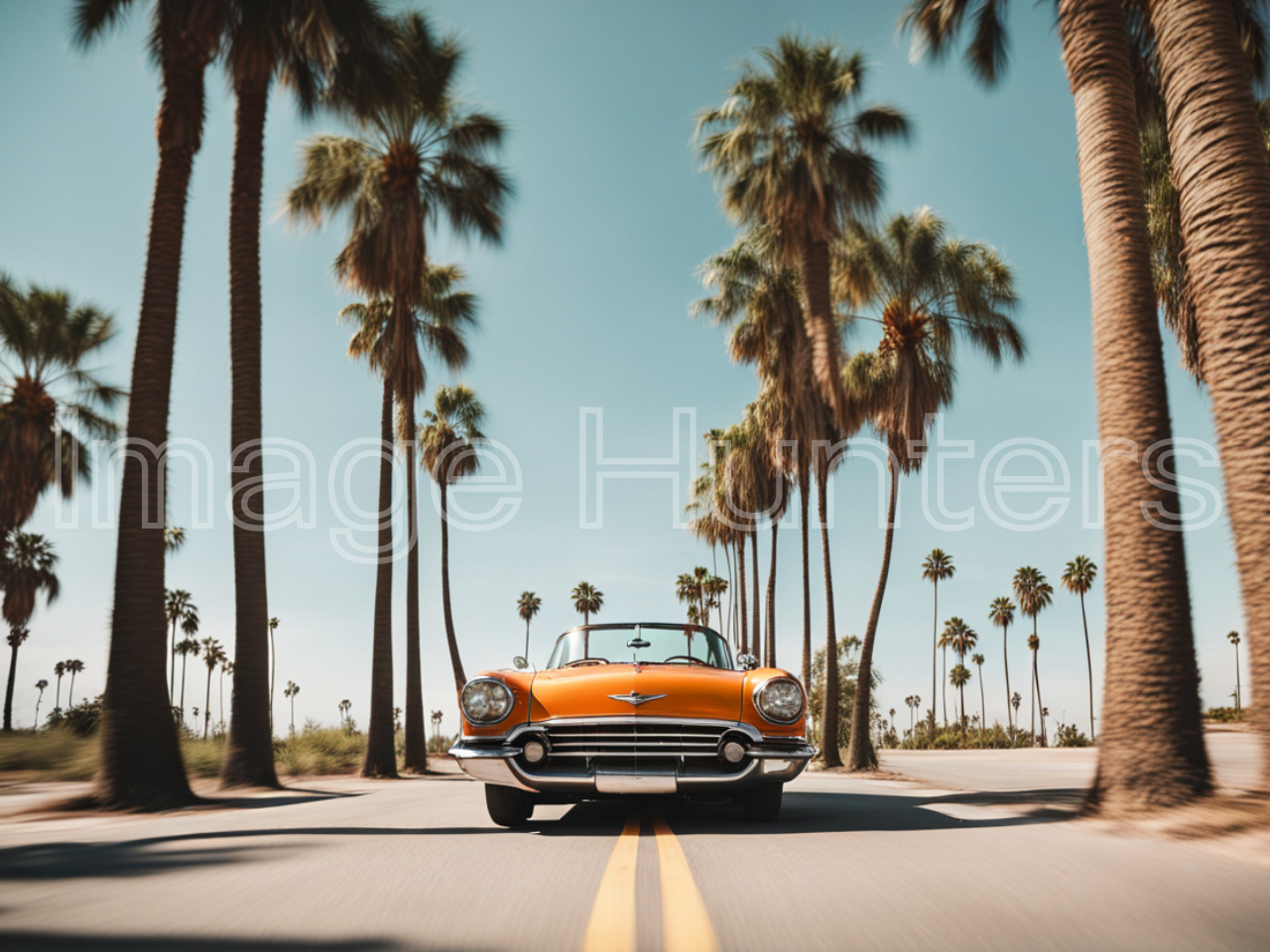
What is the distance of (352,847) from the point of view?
5.33 meters

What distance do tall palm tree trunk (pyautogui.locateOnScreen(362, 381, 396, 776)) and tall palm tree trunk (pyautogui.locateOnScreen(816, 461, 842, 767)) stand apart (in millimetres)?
10346

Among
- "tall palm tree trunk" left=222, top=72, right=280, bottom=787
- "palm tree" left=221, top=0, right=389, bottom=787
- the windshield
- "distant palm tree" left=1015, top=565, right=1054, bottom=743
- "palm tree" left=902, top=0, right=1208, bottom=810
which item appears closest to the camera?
"palm tree" left=902, top=0, right=1208, bottom=810

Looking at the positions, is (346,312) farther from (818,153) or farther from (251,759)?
(251,759)

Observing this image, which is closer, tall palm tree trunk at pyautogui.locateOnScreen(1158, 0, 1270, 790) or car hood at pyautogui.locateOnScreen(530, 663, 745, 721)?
car hood at pyautogui.locateOnScreen(530, 663, 745, 721)

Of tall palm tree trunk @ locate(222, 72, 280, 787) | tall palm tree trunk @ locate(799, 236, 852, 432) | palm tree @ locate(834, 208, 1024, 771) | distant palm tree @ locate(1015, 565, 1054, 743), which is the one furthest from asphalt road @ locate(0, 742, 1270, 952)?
distant palm tree @ locate(1015, 565, 1054, 743)

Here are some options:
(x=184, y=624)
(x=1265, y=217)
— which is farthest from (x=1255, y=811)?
(x=184, y=624)

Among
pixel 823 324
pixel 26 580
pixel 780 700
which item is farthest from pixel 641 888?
pixel 26 580

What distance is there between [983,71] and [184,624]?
69.8m

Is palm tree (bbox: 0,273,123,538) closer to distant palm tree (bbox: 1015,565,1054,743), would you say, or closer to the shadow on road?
the shadow on road

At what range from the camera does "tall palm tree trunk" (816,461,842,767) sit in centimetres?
2317

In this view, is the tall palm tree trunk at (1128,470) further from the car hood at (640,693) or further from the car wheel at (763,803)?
the car hood at (640,693)

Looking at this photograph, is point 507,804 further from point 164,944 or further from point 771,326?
point 771,326

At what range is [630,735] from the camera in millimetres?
5738

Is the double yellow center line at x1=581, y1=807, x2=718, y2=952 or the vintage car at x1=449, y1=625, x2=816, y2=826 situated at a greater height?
the vintage car at x1=449, y1=625, x2=816, y2=826
